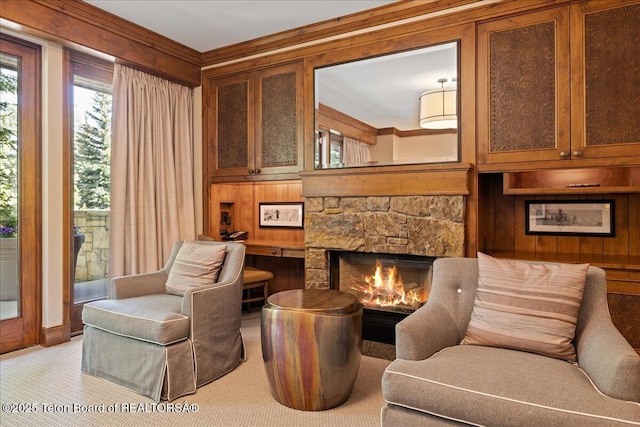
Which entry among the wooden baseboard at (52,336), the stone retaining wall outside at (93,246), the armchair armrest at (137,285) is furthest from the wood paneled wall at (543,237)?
the wooden baseboard at (52,336)

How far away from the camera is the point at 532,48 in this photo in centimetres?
292

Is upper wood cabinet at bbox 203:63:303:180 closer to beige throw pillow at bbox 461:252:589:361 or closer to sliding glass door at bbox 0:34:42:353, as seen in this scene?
sliding glass door at bbox 0:34:42:353

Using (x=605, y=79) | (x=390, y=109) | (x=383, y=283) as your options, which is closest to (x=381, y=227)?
(x=383, y=283)

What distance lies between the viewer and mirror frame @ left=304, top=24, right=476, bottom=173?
3094mm

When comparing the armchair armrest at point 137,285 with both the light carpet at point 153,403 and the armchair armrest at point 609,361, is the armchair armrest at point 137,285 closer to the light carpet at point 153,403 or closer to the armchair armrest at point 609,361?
the light carpet at point 153,403

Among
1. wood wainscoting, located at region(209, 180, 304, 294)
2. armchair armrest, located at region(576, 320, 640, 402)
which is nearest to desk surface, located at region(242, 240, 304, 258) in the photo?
wood wainscoting, located at region(209, 180, 304, 294)

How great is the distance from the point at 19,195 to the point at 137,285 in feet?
4.20

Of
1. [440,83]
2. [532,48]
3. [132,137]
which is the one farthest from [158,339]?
[532,48]

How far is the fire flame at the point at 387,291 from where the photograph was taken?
11.5 ft

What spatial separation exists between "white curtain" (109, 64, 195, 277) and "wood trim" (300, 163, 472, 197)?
1.42m

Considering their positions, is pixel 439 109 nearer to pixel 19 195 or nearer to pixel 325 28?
pixel 325 28

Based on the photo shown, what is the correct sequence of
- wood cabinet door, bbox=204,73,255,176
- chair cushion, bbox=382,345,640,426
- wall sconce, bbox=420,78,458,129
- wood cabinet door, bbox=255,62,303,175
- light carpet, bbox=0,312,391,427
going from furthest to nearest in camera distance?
wood cabinet door, bbox=204,73,255,176
wood cabinet door, bbox=255,62,303,175
wall sconce, bbox=420,78,458,129
light carpet, bbox=0,312,391,427
chair cushion, bbox=382,345,640,426

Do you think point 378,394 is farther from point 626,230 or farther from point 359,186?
point 626,230

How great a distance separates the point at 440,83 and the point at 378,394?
2288mm
